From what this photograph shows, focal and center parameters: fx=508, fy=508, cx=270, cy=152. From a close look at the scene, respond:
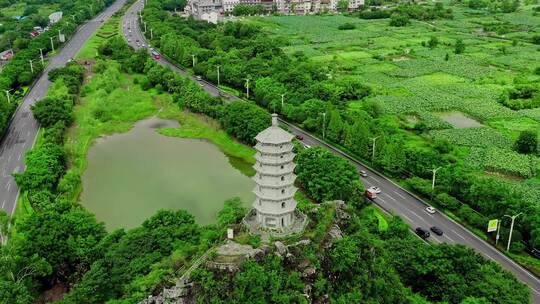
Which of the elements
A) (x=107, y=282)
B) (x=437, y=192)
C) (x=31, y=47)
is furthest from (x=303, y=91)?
(x=31, y=47)

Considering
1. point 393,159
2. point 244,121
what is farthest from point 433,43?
point 393,159

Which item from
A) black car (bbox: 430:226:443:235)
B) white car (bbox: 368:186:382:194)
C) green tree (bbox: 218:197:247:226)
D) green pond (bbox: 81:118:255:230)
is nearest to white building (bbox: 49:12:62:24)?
green pond (bbox: 81:118:255:230)

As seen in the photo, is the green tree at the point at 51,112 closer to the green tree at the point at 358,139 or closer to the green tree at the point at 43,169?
the green tree at the point at 43,169

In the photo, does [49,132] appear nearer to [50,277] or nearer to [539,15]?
[50,277]

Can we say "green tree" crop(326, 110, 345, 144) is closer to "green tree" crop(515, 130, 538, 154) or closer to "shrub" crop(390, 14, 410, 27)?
"green tree" crop(515, 130, 538, 154)

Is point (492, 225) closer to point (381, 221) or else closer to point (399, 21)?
point (381, 221)

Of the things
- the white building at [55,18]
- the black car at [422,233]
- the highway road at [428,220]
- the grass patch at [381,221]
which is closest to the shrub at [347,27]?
the white building at [55,18]
